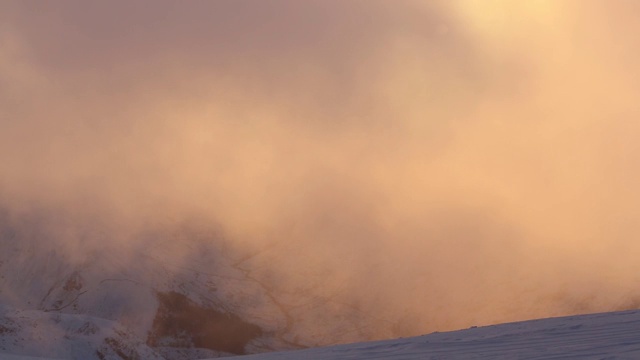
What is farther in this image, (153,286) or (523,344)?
(153,286)

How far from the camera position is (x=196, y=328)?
66562 millimetres

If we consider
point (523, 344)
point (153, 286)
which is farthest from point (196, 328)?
point (523, 344)

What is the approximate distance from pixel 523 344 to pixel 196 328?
59.3 m

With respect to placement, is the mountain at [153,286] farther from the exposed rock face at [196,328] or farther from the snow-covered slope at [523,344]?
the snow-covered slope at [523,344]

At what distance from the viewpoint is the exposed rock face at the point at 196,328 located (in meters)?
62.1

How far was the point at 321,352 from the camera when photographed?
36.1 feet

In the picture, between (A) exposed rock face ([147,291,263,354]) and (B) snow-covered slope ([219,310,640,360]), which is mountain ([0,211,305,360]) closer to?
(A) exposed rock face ([147,291,263,354])

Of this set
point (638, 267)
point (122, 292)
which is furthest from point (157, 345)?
point (638, 267)

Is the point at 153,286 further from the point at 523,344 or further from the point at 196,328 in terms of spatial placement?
the point at 523,344

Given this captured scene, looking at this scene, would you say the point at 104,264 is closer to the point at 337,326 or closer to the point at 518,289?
the point at 337,326

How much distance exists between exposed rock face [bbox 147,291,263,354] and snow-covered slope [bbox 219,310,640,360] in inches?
1960

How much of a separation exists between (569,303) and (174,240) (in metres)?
41.5

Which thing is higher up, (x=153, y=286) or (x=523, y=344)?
(x=153, y=286)

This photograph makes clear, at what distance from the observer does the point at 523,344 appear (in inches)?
366
